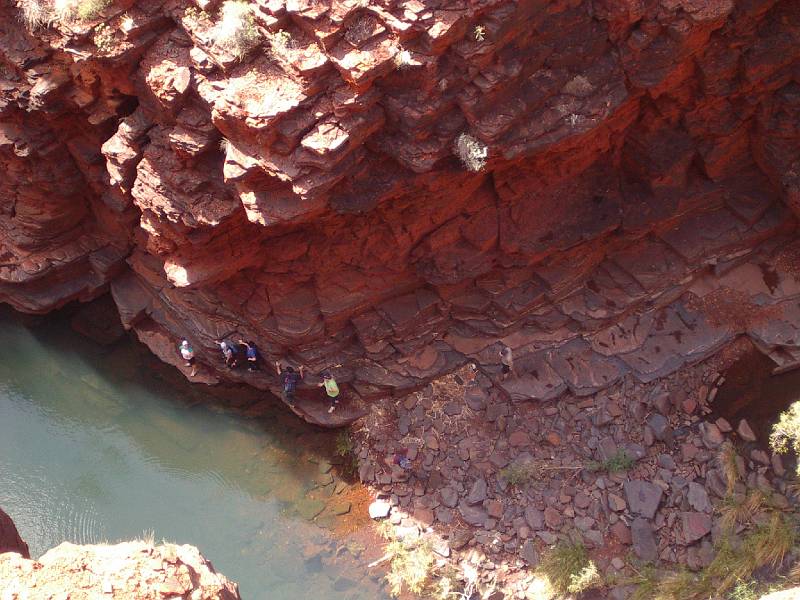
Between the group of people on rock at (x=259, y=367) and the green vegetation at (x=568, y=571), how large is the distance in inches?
196

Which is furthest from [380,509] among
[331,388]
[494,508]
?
[331,388]

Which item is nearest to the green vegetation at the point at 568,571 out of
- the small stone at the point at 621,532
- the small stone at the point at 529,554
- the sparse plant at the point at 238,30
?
the small stone at the point at 529,554

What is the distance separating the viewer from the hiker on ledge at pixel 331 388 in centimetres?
1373

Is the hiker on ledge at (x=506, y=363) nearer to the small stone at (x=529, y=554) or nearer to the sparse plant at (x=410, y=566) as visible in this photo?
the small stone at (x=529, y=554)

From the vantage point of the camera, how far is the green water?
13086 mm

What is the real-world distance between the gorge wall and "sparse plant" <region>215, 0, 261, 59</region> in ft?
0.33

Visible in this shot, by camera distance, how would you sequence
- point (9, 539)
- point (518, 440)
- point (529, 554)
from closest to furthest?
1. point (9, 539)
2. point (529, 554)
3. point (518, 440)

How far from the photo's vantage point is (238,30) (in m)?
9.49

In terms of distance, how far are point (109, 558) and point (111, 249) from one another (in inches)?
360

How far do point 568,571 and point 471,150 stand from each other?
7.33 meters

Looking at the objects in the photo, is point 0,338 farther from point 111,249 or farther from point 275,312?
point 275,312

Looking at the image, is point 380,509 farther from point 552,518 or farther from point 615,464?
point 615,464

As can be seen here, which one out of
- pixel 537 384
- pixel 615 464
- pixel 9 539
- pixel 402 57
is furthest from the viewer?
pixel 537 384

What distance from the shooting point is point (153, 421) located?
14711mm
